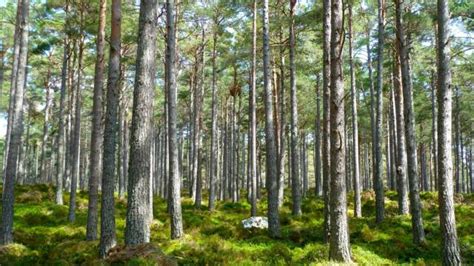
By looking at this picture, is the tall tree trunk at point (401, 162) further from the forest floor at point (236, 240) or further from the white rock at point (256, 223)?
the white rock at point (256, 223)

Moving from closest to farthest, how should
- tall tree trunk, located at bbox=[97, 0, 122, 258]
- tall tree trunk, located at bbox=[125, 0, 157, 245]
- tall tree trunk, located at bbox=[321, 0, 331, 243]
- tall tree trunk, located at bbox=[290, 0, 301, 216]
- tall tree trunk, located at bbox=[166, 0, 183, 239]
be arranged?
tall tree trunk, located at bbox=[125, 0, 157, 245], tall tree trunk, located at bbox=[97, 0, 122, 258], tall tree trunk, located at bbox=[321, 0, 331, 243], tall tree trunk, located at bbox=[166, 0, 183, 239], tall tree trunk, located at bbox=[290, 0, 301, 216]

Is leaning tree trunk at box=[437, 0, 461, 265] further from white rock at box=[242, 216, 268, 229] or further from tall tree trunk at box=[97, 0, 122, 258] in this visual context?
tall tree trunk at box=[97, 0, 122, 258]

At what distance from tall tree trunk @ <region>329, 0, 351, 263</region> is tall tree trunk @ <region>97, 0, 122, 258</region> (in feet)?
17.7

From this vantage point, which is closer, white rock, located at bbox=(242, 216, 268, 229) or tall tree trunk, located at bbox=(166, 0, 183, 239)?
tall tree trunk, located at bbox=(166, 0, 183, 239)

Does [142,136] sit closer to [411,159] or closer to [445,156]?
[445,156]

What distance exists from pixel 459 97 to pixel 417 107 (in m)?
3.74

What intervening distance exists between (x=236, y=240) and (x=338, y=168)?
18.0 feet

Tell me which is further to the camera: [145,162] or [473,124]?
[473,124]

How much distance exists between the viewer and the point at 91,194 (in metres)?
11.9

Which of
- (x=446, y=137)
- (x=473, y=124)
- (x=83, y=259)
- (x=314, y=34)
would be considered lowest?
(x=83, y=259)

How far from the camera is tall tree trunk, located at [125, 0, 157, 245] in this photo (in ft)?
24.9

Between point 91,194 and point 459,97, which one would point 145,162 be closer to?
point 91,194

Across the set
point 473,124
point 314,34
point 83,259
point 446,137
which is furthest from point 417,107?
point 83,259

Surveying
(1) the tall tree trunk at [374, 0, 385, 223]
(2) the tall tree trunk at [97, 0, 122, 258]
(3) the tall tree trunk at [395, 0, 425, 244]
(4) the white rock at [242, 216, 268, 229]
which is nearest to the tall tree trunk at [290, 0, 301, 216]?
(4) the white rock at [242, 216, 268, 229]
